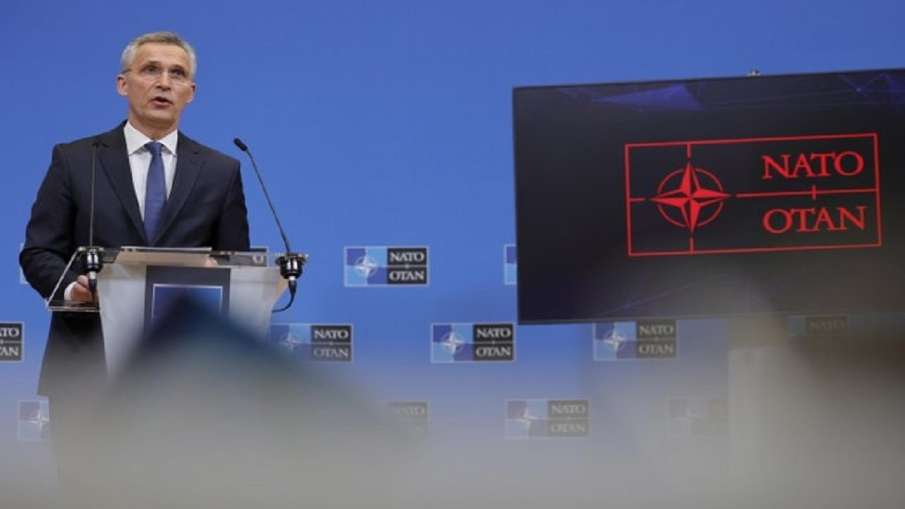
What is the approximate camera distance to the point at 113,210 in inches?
94.3

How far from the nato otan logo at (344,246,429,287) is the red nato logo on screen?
1037 mm

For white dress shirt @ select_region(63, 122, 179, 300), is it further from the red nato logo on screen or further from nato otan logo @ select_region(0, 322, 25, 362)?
nato otan logo @ select_region(0, 322, 25, 362)

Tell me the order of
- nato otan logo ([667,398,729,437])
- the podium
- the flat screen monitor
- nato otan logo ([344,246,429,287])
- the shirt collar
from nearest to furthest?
the podium
the shirt collar
the flat screen monitor
nato otan logo ([667,398,729,437])
nato otan logo ([344,246,429,287])

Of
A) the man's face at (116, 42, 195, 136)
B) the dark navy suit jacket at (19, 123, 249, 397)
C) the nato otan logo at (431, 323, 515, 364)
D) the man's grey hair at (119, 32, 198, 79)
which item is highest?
the man's grey hair at (119, 32, 198, 79)

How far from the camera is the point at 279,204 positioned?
4.19 meters

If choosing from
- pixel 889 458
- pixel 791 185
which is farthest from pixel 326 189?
pixel 889 458

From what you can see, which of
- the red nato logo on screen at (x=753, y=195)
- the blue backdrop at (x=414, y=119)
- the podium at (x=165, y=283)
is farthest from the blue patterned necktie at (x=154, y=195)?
the blue backdrop at (x=414, y=119)

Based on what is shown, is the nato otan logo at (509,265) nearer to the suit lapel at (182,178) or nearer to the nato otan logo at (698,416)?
the nato otan logo at (698,416)

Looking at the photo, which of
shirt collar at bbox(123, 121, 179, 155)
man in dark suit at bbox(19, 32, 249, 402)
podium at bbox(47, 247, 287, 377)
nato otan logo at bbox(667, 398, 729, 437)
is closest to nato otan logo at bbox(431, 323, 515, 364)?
nato otan logo at bbox(667, 398, 729, 437)

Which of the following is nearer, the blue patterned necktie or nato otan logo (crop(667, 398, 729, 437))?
the blue patterned necktie

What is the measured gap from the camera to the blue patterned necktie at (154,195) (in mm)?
2404

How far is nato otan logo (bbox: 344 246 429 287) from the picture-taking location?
4148 millimetres

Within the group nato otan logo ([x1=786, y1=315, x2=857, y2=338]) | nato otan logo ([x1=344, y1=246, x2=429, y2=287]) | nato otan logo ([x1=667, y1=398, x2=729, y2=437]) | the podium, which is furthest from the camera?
nato otan logo ([x1=344, y1=246, x2=429, y2=287])

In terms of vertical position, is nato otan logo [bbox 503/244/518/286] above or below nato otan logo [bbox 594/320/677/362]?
above
